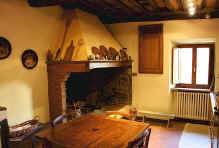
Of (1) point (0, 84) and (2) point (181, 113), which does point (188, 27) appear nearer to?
(2) point (181, 113)

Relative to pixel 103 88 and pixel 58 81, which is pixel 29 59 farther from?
pixel 103 88

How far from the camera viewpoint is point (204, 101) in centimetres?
417

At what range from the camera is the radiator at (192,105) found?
416 cm

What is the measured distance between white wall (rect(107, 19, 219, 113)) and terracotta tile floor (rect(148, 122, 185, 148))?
38 centimetres

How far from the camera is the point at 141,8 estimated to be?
3.72m

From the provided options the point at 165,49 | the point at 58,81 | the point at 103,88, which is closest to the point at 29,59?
the point at 58,81

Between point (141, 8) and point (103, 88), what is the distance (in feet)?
7.50

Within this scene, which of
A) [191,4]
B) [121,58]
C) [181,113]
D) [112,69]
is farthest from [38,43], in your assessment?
[181,113]

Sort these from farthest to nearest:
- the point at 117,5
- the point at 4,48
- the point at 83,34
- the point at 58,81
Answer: the point at 117,5 → the point at 83,34 → the point at 58,81 → the point at 4,48

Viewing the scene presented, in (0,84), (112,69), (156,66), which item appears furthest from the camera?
(112,69)

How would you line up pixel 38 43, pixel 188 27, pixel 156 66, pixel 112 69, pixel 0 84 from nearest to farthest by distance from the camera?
pixel 0 84 < pixel 38 43 < pixel 188 27 < pixel 156 66 < pixel 112 69

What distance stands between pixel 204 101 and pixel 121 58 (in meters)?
2.16

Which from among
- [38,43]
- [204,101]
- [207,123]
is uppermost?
[38,43]

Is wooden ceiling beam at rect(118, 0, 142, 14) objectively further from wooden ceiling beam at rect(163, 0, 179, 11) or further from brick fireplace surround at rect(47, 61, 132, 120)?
brick fireplace surround at rect(47, 61, 132, 120)
